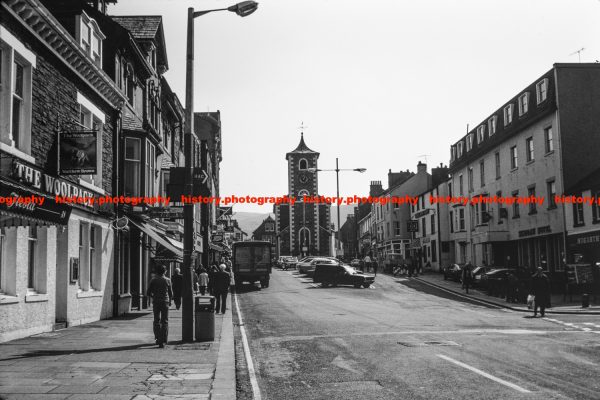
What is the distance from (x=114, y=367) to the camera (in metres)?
11.1

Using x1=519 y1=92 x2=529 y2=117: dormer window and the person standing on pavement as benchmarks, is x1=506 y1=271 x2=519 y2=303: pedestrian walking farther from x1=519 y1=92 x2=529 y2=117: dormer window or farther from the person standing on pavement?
the person standing on pavement

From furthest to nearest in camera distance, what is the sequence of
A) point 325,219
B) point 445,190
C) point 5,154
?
point 325,219 → point 445,190 → point 5,154

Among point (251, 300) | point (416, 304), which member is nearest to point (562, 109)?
point (416, 304)

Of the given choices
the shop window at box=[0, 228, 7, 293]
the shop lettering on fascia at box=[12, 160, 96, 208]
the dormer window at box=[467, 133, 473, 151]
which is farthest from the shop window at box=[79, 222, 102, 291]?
the dormer window at box=[467, 133, 473, 151]

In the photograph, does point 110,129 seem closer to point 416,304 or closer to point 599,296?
point 416,304

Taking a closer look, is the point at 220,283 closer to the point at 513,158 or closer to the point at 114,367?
the point at 114,367

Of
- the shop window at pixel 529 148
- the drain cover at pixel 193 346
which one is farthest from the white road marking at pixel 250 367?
the shop window at pixel 529 148

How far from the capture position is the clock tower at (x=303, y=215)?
101 meters

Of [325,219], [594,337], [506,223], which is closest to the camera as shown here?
[594,337]

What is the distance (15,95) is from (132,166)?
966cm

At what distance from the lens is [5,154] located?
544 inches

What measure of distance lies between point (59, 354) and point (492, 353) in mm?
8608

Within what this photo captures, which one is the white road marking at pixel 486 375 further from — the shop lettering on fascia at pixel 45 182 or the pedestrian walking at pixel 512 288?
the pedestrian walking at pixel 512 288

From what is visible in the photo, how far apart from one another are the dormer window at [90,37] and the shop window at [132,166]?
3.72 metres
